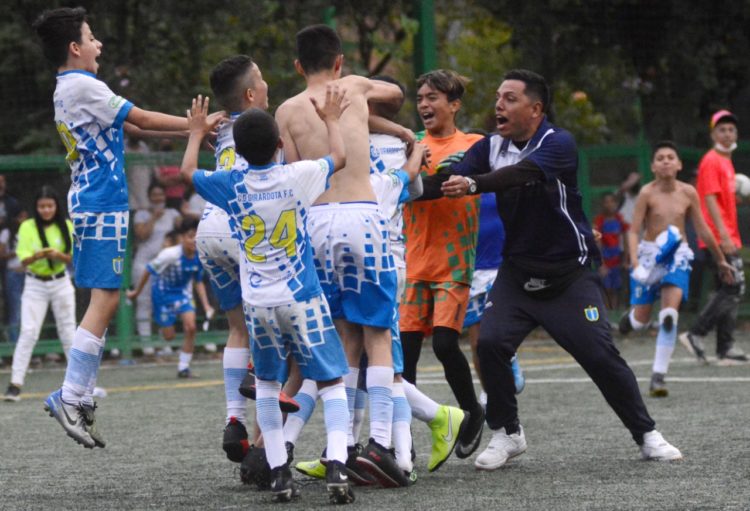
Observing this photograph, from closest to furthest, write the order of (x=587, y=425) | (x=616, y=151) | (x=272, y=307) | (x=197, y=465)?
(x=272, y=307) < (x=197, y=465) < (x=587, y=425) < (x=616, y=151)

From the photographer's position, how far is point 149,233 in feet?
59.0

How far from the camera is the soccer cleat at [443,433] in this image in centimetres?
777

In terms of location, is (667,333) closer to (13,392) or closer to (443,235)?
(443,235)

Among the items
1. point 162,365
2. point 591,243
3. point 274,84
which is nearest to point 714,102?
point 274,84

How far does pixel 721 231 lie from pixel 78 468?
23.9 feet

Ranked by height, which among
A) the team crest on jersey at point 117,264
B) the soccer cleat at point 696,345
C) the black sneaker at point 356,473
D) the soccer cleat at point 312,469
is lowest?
the soccer cleat at point 696,345

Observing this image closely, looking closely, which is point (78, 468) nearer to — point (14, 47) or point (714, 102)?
point (14, 47)

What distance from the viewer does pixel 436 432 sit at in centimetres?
781

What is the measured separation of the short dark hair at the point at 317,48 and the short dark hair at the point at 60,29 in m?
1.27

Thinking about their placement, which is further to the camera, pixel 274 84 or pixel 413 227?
pixel 274 84

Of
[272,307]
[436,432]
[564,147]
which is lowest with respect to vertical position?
[436,432]

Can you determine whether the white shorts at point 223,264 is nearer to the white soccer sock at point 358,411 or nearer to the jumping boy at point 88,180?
the jumping boy at point 88,180

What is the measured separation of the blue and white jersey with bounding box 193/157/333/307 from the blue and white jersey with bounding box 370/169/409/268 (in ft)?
2.57

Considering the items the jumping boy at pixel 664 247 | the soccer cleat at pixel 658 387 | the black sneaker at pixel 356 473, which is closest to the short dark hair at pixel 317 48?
the black sneaker at pixel 356 473
